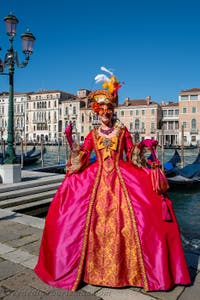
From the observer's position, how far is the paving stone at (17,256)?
2619 millimetres

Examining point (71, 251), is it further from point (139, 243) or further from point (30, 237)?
point (30, 237)

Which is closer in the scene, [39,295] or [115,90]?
[39,295]

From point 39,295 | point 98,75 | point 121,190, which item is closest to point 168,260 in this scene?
point 121,190

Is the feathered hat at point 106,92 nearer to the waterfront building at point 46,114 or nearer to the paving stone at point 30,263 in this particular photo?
the paving stone at point 30,263

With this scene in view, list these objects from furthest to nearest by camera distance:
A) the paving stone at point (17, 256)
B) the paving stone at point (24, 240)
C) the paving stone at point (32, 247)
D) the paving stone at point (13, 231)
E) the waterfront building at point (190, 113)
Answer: the waterfront building at point (190, 113) → the paving stone at point (13, 231) → the paving stone at point (24, 240) → the paving stone at point (32, 247) → the paving stone at point (17, 256)

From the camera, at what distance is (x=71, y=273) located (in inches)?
81.7

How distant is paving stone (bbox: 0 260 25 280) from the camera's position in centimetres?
231

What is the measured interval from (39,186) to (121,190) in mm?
4389

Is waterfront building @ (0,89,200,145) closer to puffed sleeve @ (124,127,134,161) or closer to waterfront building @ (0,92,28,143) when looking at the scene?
waterfront building @ (0,92,28,143)

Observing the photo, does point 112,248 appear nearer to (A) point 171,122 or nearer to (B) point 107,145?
(B) point 107,145

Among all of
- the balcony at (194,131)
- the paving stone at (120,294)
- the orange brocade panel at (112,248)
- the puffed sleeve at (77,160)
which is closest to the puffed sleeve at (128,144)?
the puffed sleeve at (77,160)

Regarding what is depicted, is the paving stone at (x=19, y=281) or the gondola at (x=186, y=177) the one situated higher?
the paving stone at (x=19, y=281)

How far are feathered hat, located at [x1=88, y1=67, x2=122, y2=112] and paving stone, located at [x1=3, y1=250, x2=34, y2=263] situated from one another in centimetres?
143

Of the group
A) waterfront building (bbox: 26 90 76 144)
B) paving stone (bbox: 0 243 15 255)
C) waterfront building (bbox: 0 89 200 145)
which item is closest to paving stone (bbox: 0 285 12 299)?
paving stone (bbox: 0 243 15 255)
